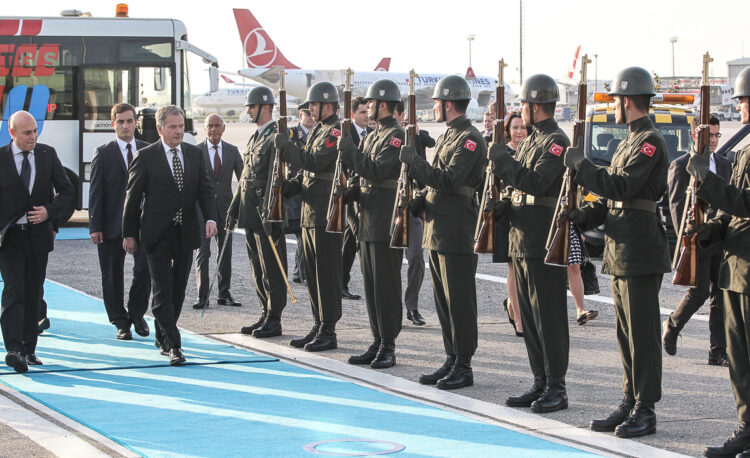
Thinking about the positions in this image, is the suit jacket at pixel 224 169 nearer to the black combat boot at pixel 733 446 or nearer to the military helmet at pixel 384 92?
the military helmet at pixel 384 92

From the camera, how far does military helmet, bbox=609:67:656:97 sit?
242 inches

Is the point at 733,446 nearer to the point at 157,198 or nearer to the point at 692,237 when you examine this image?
the point at 692,237

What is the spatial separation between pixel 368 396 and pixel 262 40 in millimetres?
67037

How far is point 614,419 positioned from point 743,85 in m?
1.92

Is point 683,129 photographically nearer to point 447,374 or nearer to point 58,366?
point 447,374

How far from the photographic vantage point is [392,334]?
27.0 ft

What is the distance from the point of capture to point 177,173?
8.30 m

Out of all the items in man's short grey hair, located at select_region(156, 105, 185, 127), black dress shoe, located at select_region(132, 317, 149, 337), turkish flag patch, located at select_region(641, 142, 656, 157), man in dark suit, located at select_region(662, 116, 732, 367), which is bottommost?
black dress shoe, located at select_region(132, 317, 149, 337)

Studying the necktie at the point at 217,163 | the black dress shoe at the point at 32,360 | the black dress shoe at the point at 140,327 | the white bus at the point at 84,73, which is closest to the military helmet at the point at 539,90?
the black dress shoe at the point at 32,360

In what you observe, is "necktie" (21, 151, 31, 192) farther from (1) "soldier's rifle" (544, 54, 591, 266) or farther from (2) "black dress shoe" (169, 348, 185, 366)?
(1) "soldier's rifle" (544, 54, 591, 266)

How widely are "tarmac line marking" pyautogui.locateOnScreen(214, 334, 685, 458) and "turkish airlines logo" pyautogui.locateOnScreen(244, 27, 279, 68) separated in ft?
210

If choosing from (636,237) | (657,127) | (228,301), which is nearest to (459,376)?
(636,237)

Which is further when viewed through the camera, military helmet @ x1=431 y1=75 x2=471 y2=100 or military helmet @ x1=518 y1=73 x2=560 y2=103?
military helmet @ x1=431 y1=75 x2=471 y2=100

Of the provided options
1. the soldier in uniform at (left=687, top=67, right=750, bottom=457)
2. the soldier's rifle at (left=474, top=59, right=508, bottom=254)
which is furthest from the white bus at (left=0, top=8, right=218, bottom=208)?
the soldier in uniform at (left=687, top=67, right=750, bottom=457)
